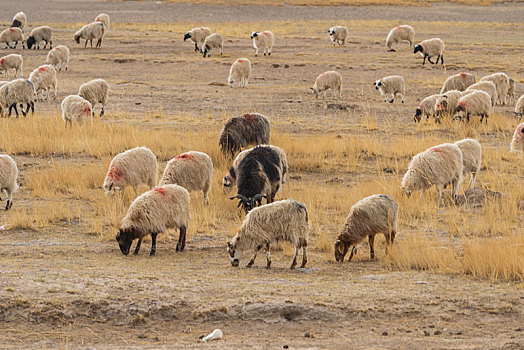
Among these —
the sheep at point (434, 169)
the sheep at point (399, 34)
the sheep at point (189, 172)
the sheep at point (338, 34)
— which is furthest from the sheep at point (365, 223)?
the sheep at point (338, 34)

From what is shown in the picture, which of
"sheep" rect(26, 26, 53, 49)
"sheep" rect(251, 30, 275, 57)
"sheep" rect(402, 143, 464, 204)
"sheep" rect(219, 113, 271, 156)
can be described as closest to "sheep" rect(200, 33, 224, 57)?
"sheep" rect(251, 30, 275, 57)

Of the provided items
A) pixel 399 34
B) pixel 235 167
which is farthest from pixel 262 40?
pixel 235 167

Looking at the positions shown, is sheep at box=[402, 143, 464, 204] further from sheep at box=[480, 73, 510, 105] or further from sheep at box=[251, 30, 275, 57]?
sheep at box=[251, 30, 275, 57]

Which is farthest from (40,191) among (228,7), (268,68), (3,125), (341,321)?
(228,7)

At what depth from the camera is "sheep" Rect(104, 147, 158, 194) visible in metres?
12.3

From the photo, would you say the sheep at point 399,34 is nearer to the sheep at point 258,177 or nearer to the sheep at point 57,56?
the sheep at point 57,56

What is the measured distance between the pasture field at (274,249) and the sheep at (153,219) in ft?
0.74

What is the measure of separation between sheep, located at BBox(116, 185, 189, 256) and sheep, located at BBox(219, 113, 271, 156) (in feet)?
17.2

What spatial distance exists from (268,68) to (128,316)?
25618 millimetres

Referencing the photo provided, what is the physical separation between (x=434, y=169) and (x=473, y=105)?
7456 millimetres

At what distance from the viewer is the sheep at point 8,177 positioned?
39.4 ft

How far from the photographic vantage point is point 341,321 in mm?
7316

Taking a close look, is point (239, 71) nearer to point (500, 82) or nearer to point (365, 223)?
point (500, 82)

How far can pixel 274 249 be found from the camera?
10.4 metres
